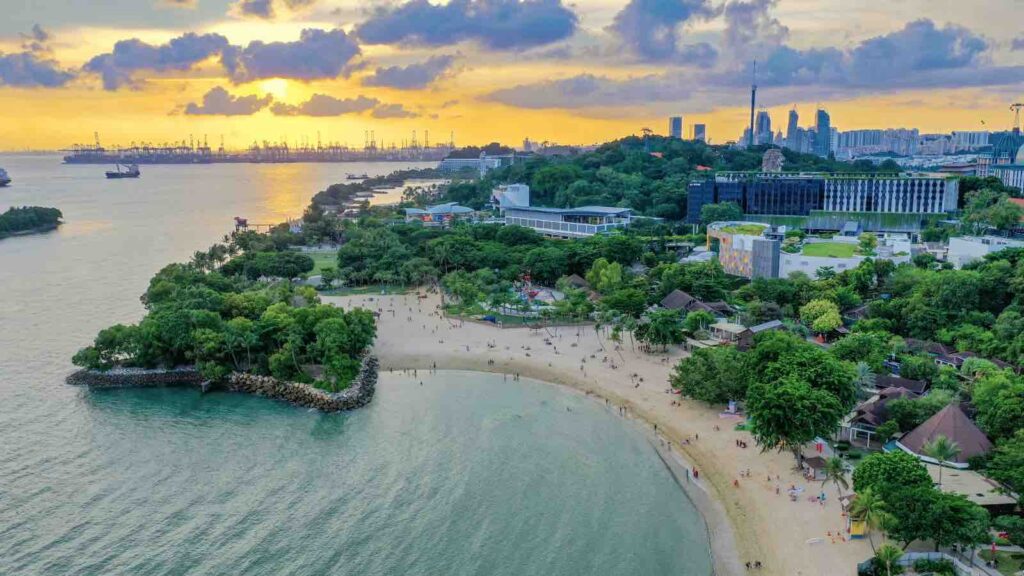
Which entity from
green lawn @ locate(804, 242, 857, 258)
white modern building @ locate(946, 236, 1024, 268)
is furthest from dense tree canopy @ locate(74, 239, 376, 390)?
white modern building @ locate(946, 236, 1024, 268)

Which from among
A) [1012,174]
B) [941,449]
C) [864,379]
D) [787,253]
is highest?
[1012,174]

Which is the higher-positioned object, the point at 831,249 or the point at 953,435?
the point at 831,249

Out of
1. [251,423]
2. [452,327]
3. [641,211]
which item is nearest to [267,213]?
[641,211]

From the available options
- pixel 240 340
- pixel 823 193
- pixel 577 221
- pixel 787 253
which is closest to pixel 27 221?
pixel 577 221

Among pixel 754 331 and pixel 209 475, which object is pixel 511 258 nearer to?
pixel 754 331

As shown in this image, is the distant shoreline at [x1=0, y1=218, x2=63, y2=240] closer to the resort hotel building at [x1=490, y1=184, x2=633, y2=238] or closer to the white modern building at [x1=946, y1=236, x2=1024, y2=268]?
the resort hotel building at [x1=490, y1=184, x2=633, y2=238]

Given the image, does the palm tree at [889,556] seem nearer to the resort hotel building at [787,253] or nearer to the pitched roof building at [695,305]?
the pitched roof building at [695,305]

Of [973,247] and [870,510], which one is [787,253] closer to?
[973,247]
